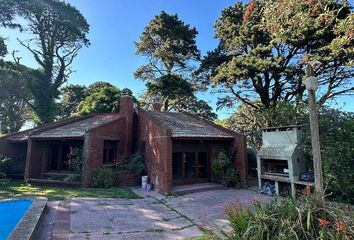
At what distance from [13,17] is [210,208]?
31442 mm

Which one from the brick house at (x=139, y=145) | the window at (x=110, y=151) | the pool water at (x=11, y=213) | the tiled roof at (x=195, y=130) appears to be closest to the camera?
the pool water at (x=11, y=213)

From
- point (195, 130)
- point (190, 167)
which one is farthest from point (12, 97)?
point (190, 167)

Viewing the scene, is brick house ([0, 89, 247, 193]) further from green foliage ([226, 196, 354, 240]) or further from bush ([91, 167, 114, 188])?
green foliage ([226, 196, 354, 240])

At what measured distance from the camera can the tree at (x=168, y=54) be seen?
25.3 metres

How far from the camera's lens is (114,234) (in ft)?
23.6

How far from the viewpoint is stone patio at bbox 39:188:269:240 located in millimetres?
7281

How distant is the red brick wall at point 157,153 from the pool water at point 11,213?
22.2 ft

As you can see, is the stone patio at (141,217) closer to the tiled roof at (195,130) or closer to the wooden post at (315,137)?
Result: the wooden post at (315,137)

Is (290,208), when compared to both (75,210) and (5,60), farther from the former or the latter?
(5,60)

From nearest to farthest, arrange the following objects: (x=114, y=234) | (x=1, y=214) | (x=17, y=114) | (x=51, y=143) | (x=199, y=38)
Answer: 1. (x=114, y=234)
2. (x=1, y=214)
3. (x=51, y=143)
4. (x=199, y=38)
5. (x=17, y=114)

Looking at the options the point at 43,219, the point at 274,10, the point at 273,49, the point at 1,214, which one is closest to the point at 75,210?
the point at 43,219

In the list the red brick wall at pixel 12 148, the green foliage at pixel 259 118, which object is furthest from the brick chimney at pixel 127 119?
the green foliage at pixel 259 118

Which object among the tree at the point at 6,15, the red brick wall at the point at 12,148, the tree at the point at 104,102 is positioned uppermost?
the tree at the point at 6,15

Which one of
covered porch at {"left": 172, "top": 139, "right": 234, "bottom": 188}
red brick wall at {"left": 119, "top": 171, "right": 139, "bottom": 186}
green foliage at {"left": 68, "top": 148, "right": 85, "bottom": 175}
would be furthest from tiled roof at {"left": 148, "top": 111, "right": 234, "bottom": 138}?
green foliage at {"left": 68, "top": 148, "right": 85, "bottom": 175}
